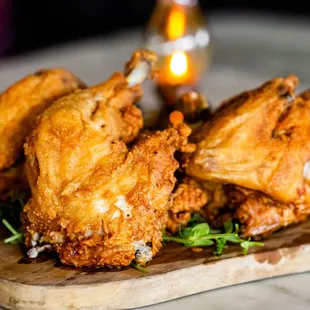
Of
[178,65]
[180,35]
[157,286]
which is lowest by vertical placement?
[157,286]

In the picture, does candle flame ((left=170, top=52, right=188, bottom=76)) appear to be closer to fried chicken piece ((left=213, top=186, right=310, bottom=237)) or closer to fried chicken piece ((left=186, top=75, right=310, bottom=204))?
fried chicken piece ((left=186, top=75, right=310, bottom=204))

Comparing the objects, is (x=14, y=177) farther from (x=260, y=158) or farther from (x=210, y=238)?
(x=260, y=158)

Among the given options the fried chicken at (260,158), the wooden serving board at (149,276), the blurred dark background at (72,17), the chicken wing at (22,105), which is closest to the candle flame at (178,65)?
the chicken wing at (22,105)

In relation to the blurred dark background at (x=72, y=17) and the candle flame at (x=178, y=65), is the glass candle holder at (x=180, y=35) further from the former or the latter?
the blurred dark background at (x=72, y=17)

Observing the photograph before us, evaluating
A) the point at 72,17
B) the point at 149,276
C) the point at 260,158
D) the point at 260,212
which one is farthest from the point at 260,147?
the point at 72,17

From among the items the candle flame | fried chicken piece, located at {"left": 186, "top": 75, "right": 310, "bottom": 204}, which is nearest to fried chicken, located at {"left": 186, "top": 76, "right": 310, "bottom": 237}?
fried chicken piece, located at {"left": 186, "top": 75, "right": 310, "bottom": 204}

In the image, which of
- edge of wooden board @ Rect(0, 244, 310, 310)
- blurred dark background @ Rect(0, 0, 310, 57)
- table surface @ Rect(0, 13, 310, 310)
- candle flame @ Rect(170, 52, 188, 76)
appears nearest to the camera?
edge of wooden board @ Rect(0, 244, 310, 310)
